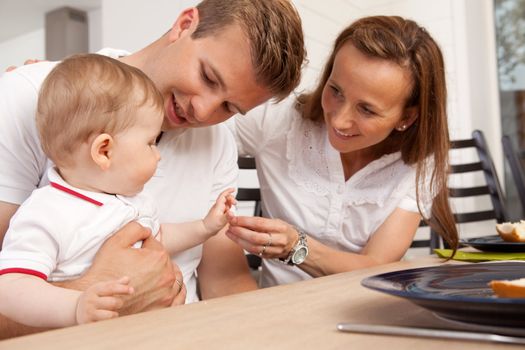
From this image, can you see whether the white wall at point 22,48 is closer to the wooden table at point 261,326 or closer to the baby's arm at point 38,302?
the baby's arm at point 38,302

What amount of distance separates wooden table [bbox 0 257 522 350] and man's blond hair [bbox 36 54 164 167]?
0.38 m

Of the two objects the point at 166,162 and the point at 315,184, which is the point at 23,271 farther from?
the point at 315,184

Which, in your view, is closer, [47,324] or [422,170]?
[47,324]

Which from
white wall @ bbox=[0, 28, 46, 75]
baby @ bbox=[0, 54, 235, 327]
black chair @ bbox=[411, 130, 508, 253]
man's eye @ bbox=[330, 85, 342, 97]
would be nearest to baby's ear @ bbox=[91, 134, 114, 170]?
baby @ bbox=[0, 54, 235, 327]

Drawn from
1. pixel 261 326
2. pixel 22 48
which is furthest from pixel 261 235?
pixel 22 48

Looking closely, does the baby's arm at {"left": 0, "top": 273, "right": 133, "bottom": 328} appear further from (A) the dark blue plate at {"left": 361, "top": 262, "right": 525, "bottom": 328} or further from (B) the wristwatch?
(B) the wristwatch

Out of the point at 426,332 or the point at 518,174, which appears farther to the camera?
the point at 518,174

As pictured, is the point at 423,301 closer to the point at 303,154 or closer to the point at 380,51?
the point at 380,51

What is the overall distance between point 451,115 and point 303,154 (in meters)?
2.59

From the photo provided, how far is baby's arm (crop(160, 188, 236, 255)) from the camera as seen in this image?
122 cm

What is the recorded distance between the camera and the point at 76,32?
5.39 meters

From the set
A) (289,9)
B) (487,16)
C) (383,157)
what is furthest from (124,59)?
(487,16)

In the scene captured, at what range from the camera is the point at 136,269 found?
3.28ft

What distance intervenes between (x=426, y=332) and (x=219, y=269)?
39.8 inches
